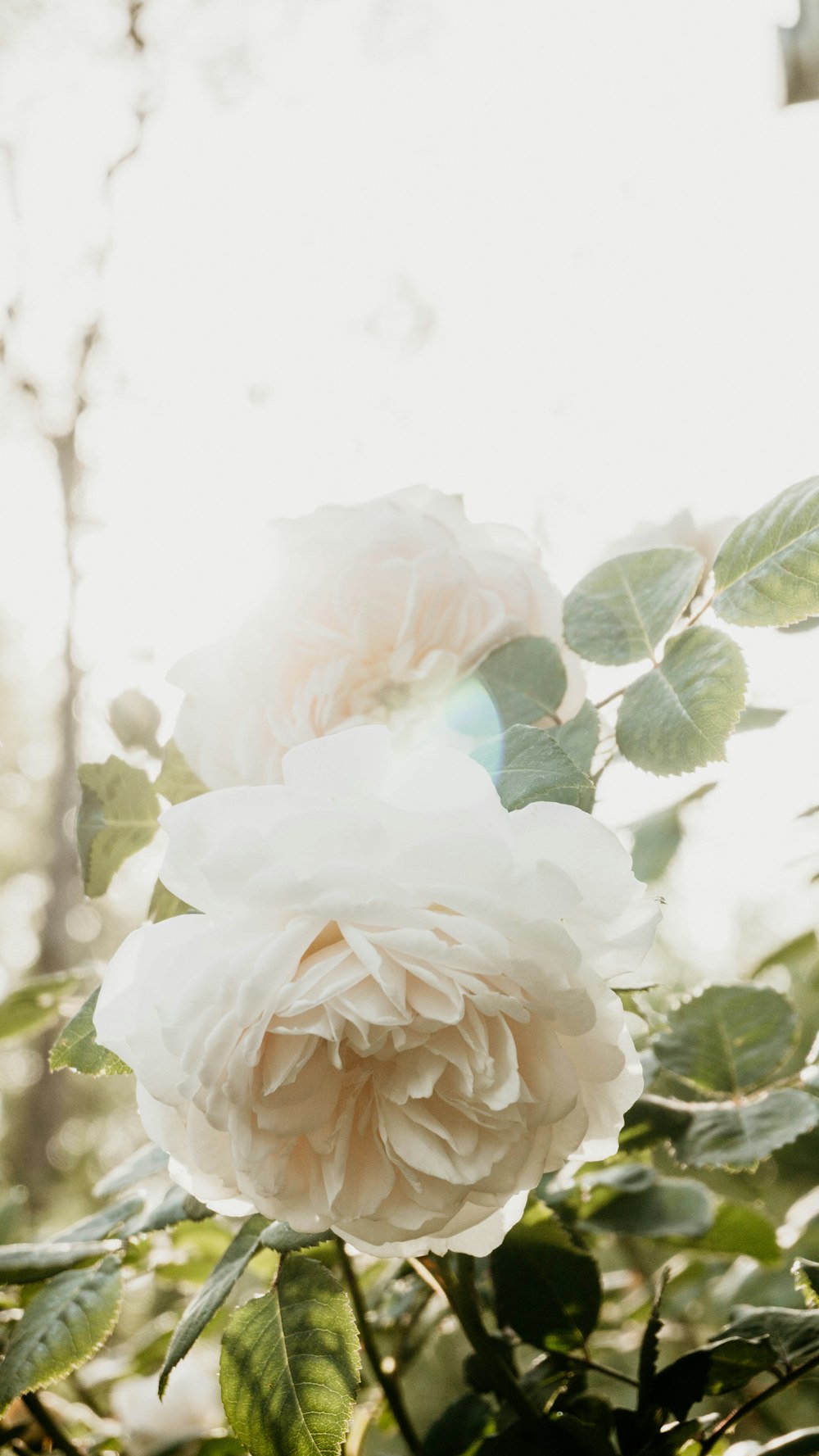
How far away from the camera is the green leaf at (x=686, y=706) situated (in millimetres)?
375

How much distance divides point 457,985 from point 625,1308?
0.88 meters

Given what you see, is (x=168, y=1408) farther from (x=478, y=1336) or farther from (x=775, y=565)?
(x=775, y=565)

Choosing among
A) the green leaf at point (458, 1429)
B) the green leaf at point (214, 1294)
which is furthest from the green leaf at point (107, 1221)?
the green leaf at point (458, 1429)

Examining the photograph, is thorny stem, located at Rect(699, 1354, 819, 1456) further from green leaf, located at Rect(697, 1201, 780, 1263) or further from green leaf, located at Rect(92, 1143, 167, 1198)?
green leaf, located at Rect(92, 1143, 167, 1198)

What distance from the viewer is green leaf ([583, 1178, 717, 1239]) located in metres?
0.56

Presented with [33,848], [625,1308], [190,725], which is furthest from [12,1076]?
[190,725]

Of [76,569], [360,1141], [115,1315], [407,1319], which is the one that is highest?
[360,1141]

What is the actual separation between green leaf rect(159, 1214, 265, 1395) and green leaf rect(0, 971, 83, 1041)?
0.28m

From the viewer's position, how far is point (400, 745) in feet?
1.43

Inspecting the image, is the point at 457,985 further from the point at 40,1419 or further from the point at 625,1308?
the point at 625,1308

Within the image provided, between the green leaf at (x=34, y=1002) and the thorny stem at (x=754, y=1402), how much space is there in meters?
0.48

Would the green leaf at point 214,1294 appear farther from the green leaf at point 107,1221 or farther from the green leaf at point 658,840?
the green leaf at point 658,840

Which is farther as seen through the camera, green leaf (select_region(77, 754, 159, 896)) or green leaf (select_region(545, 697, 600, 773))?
green leaf (select_region(77, 754, 159, 896))

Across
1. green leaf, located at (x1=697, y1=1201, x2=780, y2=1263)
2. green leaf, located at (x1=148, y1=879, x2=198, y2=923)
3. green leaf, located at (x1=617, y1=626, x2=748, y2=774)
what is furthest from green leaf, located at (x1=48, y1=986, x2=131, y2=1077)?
green leaf, located at (x1=697, y1=1201, x2=780, y2=1263)
